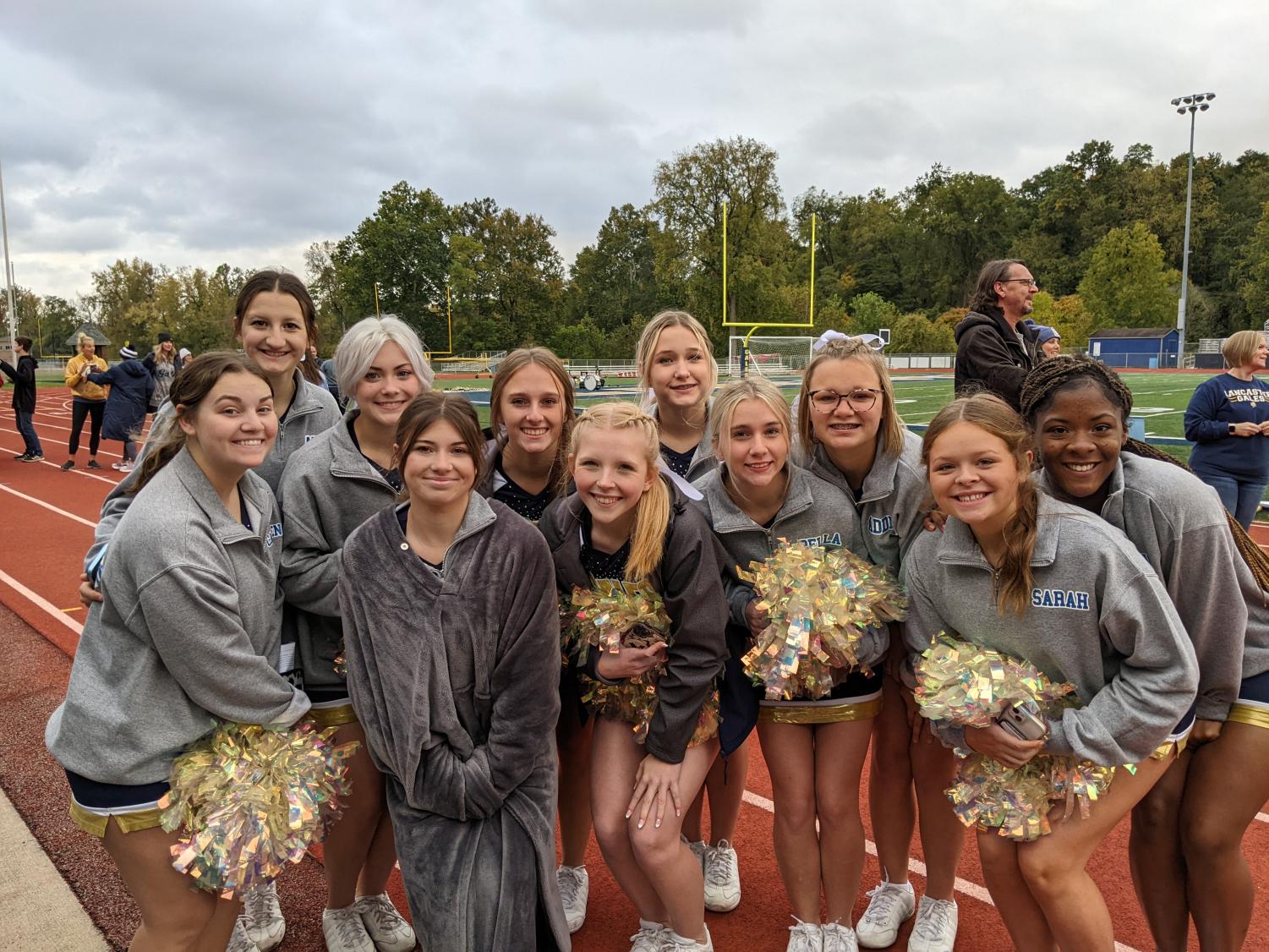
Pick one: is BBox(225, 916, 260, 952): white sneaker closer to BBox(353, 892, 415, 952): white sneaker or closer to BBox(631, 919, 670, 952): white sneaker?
BBox(353, 892, 415, 952): white sneaker

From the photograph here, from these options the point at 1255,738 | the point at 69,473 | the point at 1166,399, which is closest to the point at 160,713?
the point at 1255,738

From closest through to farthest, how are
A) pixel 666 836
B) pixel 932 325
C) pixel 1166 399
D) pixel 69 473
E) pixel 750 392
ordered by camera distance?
pixel 666 836, pixel 750 392, pixel 69 473, pixel 1166 399, pixel 932 325

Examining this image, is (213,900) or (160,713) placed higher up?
(160,713)

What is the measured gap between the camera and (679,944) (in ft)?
8.69

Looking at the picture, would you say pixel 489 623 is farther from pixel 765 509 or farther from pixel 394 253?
pixel 394 253

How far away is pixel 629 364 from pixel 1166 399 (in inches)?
1146

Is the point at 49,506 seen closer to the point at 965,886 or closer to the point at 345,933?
the point at 345,933

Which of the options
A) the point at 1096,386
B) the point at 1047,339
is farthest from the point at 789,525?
the point at 1047,339

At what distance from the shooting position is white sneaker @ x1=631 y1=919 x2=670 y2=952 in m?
2.68

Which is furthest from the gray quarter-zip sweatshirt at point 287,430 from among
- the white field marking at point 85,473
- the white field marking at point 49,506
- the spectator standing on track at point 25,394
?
the spectator standing on track at point 25,394

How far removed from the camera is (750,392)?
271cm

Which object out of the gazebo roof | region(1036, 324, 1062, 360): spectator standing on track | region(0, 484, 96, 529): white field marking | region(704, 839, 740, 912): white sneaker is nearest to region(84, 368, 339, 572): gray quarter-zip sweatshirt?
region(704, 839, 740, 912): white sneaker

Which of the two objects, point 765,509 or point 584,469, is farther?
point 765,509

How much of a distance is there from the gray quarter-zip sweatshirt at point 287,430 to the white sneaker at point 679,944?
6.11ft
